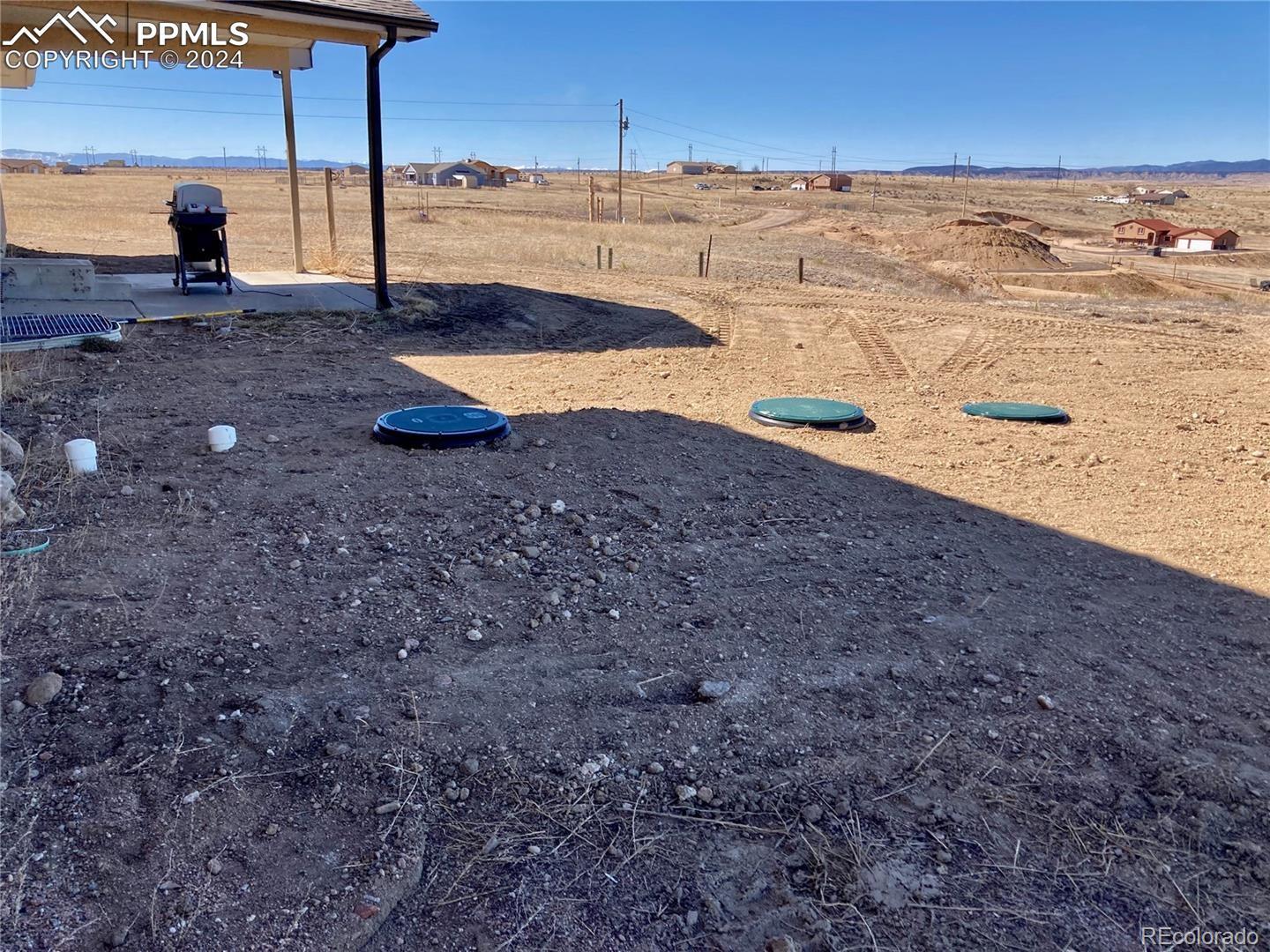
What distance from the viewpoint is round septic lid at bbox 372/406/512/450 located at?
18.5 ft

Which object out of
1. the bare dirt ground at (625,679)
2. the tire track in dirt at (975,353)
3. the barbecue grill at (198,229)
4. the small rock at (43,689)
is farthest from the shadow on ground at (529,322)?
the small rock at (43,689)

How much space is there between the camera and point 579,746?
2.90 metres

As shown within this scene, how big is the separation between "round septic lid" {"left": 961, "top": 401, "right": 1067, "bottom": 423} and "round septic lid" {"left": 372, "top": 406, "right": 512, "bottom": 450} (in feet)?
12.1

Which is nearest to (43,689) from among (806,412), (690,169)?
(806,412)

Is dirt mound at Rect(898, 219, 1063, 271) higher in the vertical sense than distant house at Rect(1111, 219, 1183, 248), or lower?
lower

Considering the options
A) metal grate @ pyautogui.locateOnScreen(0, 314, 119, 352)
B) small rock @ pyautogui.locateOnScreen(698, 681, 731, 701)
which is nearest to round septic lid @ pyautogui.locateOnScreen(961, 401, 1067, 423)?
small rock @ pyautogui.locateOnScreen(698, 681, 731, 701)

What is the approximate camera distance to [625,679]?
10.9ft

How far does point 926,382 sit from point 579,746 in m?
6.45

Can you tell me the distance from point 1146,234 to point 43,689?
44.1 metres

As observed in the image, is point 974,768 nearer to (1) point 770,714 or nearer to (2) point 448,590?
(1) point 770,714

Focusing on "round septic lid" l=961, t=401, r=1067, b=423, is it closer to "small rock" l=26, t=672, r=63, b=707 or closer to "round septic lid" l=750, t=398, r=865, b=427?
"round septic lid" l=750, t=398, r=865, b=427

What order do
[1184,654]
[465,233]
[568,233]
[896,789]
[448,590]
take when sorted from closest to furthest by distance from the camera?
[896,789], [1184,654], [448,590], [465,233], [568,233]

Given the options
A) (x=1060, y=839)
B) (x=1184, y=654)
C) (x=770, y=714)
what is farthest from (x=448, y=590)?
(x=1184, y=654)

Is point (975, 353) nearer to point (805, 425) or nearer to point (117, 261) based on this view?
point (805, 425)
